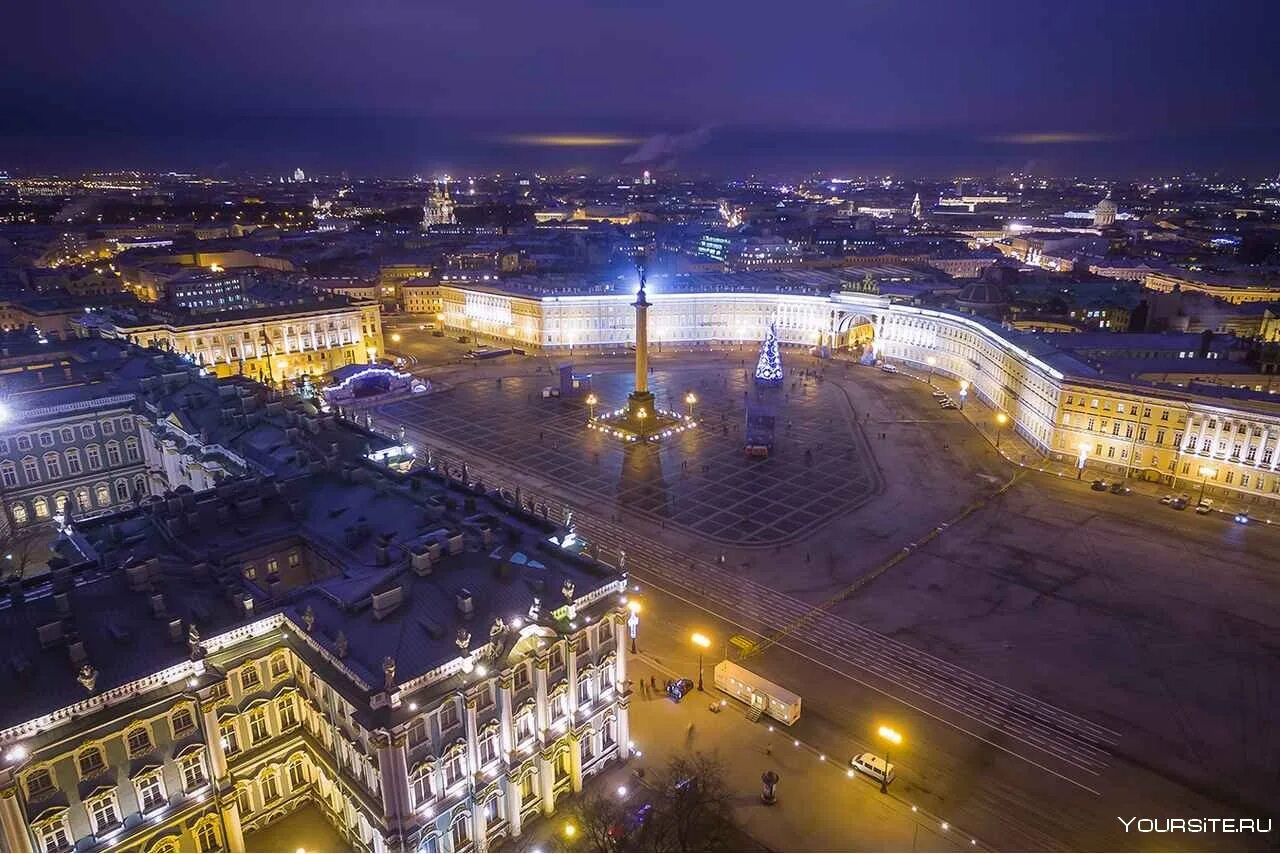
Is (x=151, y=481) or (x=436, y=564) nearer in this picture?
(x=436, y=564)

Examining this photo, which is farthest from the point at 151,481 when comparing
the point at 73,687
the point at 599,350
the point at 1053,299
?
the point at 1053,299

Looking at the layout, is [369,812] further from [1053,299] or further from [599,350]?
[1053,299]

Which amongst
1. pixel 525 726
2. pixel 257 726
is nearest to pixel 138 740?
pixel 257 726

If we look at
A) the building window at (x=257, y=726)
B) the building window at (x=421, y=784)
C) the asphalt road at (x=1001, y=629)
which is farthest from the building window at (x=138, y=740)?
the asphalt road at (x=1001, y=629)

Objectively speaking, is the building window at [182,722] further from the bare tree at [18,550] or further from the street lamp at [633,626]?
the bare tree at [18,550]

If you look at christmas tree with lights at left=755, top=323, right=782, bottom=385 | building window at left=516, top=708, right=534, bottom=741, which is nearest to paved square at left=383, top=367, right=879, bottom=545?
christmas tree with lights at left=755, top=323, right=782, bottom=385

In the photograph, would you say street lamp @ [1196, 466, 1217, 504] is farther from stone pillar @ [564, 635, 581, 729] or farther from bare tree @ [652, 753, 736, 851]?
stone pillar @ [564, 635, 581, 729]
